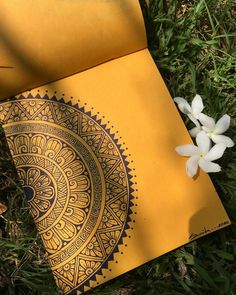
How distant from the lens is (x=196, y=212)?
39.3 inches

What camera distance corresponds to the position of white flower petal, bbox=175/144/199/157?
3.29ft

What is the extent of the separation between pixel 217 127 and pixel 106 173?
305mm

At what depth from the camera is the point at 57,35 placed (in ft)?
3.22

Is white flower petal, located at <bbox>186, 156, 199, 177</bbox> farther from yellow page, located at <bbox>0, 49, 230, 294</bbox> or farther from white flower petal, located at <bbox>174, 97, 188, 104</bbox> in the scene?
white flower petal, located at <bbox>174, 97, 188, 104</bbox>

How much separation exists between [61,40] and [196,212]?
1.74 ft

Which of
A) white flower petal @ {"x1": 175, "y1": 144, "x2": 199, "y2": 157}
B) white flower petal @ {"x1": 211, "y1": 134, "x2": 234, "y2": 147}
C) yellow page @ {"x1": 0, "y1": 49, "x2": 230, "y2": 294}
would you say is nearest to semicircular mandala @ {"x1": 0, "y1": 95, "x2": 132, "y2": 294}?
yellow page @ {"x1": 0, "y1": 49, "x2": 230, "y2": 294}

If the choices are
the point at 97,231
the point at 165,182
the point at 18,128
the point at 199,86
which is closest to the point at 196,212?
the point at 165,182

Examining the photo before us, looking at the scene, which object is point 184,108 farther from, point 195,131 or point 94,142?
point 94,142

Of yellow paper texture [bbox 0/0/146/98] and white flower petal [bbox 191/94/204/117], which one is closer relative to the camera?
yellow paper texture [bbox 0/0/146/98]

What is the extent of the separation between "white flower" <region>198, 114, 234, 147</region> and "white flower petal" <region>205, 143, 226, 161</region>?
0.9 inches

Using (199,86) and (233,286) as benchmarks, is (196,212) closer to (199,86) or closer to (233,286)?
(233,286)

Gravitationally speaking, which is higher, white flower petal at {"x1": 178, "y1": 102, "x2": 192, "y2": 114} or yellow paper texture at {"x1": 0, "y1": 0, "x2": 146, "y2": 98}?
yellow paper texture at {"x1": 0, "y1": 0, "x2": 146, "y2": 98}

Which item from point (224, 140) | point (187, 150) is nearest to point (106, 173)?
point (187, 150)

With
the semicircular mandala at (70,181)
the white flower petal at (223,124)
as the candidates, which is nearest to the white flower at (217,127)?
the white flower petal at (223,124)
